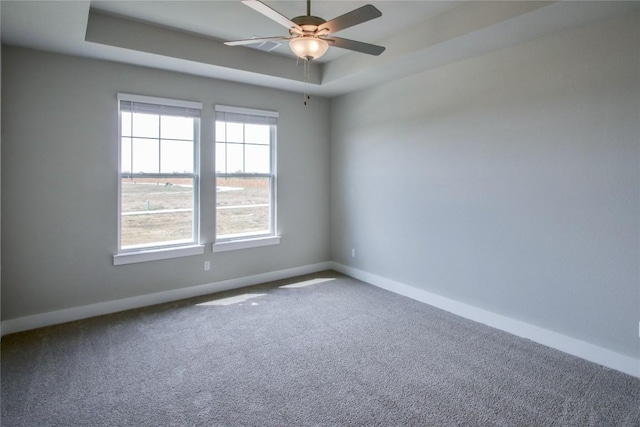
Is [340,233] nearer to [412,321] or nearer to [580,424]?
[412,321]

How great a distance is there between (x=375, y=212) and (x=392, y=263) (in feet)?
2.34

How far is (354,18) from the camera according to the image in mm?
2225

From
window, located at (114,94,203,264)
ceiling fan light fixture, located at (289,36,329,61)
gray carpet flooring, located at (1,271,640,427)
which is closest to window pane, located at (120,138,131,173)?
window, located at (114,94,203,264)

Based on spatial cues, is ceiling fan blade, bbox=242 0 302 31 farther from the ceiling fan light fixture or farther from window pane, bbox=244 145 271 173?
window pane, bbox=244 145 271 173

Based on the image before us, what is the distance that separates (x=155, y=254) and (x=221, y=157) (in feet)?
4.60

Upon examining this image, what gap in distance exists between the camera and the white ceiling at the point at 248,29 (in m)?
2.70

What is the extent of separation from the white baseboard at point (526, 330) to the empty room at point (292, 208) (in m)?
0.02

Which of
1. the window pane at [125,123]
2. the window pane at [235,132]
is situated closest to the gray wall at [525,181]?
the window pane at [235,132]

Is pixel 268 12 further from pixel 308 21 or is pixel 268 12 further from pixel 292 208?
pixel 292 208

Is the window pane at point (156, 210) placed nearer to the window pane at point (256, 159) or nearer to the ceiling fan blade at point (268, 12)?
the window pane at point (256, 159)

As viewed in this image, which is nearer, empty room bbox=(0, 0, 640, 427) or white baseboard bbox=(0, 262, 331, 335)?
empty room bbox=(0, 0, 640, 427)

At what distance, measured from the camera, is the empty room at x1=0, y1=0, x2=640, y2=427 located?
250 cm

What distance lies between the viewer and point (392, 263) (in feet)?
15.3

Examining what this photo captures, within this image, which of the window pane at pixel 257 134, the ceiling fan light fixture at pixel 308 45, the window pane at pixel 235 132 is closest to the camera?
the ceiling fan light fixture at pixel 308 45
